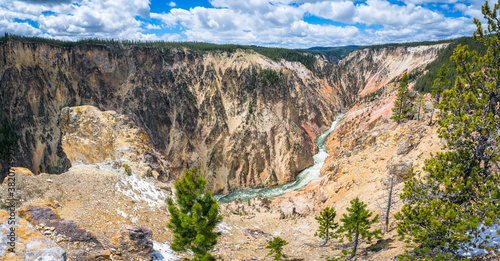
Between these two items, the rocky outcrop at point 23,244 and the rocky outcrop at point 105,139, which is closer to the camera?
the rocky outcrop at point 23,244

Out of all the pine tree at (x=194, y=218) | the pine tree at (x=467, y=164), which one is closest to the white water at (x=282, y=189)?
the pine tree at (x=194, y=218)

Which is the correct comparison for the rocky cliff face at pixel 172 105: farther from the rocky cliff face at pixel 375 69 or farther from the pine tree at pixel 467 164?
the rocky cliff face at pixel 375 69

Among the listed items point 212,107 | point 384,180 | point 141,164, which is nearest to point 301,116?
point 212,107

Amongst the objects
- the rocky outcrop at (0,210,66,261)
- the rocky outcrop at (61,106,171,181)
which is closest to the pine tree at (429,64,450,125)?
the rocky outcrop at (0,210,66,261)

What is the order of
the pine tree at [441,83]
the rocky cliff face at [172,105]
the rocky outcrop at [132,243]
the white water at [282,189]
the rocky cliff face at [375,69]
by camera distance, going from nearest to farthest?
the pine tree at [441,83] < the rocky outcrop at [132,243] < the white water at [282,189] < the rocky cliff face at [172,105] < the rocky cliff face at [375,69]

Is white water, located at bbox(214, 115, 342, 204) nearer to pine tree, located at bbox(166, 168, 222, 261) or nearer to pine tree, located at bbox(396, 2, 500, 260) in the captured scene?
pine tree, located at bbox(166, 168, 222, 261)

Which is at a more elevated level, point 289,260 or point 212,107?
point 212,107

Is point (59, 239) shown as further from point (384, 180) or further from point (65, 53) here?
point (65, 53)
